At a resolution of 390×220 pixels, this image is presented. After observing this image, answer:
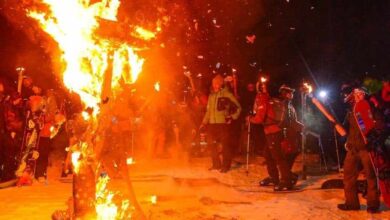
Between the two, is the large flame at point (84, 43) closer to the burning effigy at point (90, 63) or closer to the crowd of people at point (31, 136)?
the burning effigy at point (90, 63)

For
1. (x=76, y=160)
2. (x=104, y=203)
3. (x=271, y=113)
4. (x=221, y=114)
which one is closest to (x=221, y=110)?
(x=221, y=114)

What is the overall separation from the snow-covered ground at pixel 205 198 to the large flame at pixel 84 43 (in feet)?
7.01

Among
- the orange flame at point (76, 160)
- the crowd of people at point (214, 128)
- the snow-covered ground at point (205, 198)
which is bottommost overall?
the snow-covered ground at point (205, 198)

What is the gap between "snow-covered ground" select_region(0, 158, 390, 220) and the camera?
23.7 ft

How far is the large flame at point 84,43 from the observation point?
19.5ft

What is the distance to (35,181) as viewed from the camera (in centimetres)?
1041

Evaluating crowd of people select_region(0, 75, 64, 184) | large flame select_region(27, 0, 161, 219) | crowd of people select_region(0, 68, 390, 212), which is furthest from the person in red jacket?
crowd of people select_region(0, 75, 64, 184)

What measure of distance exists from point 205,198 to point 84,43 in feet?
12.8

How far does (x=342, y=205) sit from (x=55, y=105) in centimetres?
718

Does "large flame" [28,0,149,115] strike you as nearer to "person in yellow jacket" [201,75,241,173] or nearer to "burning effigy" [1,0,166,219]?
"burning effigy" [1,0,166,219]

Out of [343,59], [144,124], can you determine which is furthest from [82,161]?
[343,59]

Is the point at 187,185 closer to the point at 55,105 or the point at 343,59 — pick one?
the point at 55,105

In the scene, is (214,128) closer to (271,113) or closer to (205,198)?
(271,113)

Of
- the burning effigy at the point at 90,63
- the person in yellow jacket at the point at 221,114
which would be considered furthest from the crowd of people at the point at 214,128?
the burning effigy at the point at 90,63
